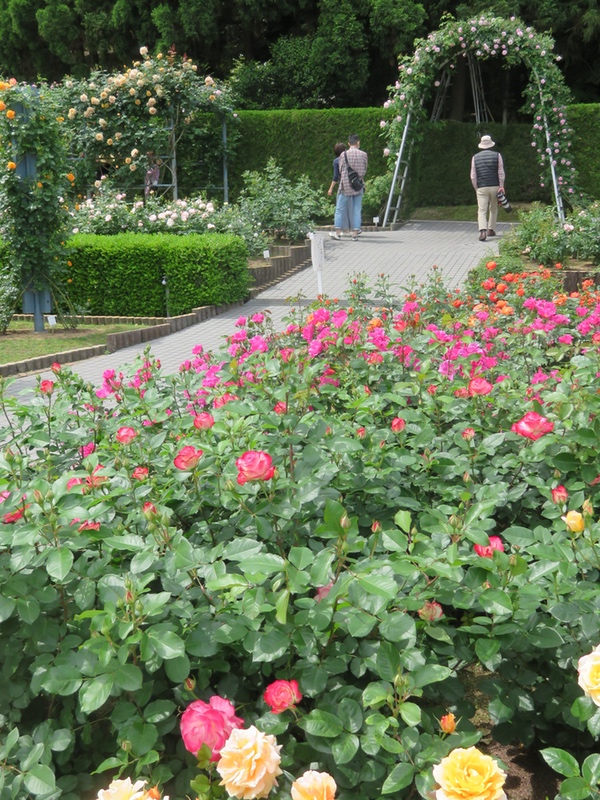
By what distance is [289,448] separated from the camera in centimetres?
212

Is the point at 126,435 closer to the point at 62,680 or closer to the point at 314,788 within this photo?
the point at 62,680

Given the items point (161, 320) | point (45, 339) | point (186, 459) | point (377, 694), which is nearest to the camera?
point (377, 694)

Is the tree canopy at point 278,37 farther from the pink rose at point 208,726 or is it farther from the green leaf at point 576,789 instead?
the green leaf at point 576,789

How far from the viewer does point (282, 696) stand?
1.44 meters

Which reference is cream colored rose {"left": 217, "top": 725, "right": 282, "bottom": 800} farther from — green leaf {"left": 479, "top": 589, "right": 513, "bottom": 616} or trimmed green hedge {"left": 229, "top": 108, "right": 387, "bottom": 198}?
trimmed green hedge {"left": 229, "top": 108, "right": 387, "bottom": 198}

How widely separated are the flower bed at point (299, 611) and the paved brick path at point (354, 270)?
5.48m

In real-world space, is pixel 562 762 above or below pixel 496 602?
below

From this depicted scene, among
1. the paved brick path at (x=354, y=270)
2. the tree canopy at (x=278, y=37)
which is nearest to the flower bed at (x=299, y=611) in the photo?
the paved brick path at (x=354, y=270)

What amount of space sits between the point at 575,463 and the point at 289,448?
2.25ft

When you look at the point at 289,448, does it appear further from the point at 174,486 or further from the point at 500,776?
the point at 500,776

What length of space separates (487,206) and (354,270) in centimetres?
336

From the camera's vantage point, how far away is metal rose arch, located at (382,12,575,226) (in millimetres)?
15078

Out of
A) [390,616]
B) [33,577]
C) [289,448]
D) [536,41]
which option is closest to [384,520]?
[289,448]

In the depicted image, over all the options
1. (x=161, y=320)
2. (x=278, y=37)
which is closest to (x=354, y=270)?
(x=161, y=320)
